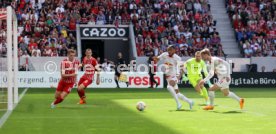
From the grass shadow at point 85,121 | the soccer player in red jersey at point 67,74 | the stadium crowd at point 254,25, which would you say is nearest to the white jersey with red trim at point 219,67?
the grass shadow at point 85,121

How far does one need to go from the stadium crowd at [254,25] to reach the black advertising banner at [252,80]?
304 cm

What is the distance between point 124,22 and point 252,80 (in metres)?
9.77

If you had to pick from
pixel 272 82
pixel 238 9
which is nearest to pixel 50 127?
pixel 272 82

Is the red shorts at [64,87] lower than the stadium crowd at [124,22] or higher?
lower

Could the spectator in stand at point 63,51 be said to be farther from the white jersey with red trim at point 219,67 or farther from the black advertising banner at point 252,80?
the white jersey with red trim at point 219,67

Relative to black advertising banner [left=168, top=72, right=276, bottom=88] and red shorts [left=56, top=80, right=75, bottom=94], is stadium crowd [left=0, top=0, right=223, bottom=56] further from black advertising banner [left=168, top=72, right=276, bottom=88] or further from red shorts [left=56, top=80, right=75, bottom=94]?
red shorts [left=56, top=80, right=75, bottom=94]

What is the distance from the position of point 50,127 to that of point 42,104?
27.1 ft

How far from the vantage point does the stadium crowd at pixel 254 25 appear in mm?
43062

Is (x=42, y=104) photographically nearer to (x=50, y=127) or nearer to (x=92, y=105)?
(x=92, y=105)

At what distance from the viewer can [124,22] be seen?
42.6 metres

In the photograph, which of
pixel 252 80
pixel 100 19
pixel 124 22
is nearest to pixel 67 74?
pixel 252 80

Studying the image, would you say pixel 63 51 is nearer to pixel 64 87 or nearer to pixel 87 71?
pixel 87 71

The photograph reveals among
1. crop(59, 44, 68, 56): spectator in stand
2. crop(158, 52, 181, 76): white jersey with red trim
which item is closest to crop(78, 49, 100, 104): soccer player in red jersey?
crop(158, 52, 181, 76): white jersey with red trim

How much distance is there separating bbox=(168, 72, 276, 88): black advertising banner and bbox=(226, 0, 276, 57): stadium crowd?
3.04m
